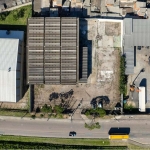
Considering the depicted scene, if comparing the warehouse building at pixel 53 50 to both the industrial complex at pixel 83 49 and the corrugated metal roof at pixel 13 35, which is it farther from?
the corrugated metal roof at pixel 13 35

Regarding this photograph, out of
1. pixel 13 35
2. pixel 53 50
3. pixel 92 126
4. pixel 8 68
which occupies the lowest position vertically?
pixel 92 126

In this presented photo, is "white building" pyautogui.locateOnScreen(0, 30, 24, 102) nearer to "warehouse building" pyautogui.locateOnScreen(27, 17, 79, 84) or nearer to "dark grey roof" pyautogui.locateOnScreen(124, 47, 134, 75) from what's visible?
"warehouse building" pyautogui.locateOnScreen(27, 17, 79, 84)

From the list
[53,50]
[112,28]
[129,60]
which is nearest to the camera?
[53,50]

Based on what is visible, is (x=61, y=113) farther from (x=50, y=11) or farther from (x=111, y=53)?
(x=50, y=11)

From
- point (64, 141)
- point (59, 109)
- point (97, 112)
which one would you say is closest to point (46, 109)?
point (59, 109)

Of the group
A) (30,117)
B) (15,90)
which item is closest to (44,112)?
(30,117)

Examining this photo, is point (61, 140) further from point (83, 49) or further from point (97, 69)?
point (83, 49)

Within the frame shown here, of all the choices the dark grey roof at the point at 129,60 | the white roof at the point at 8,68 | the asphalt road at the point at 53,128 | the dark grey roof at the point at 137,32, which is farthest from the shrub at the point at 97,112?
the white roof at the point at 8,68

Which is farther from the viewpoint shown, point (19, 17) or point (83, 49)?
point (19, 17)
